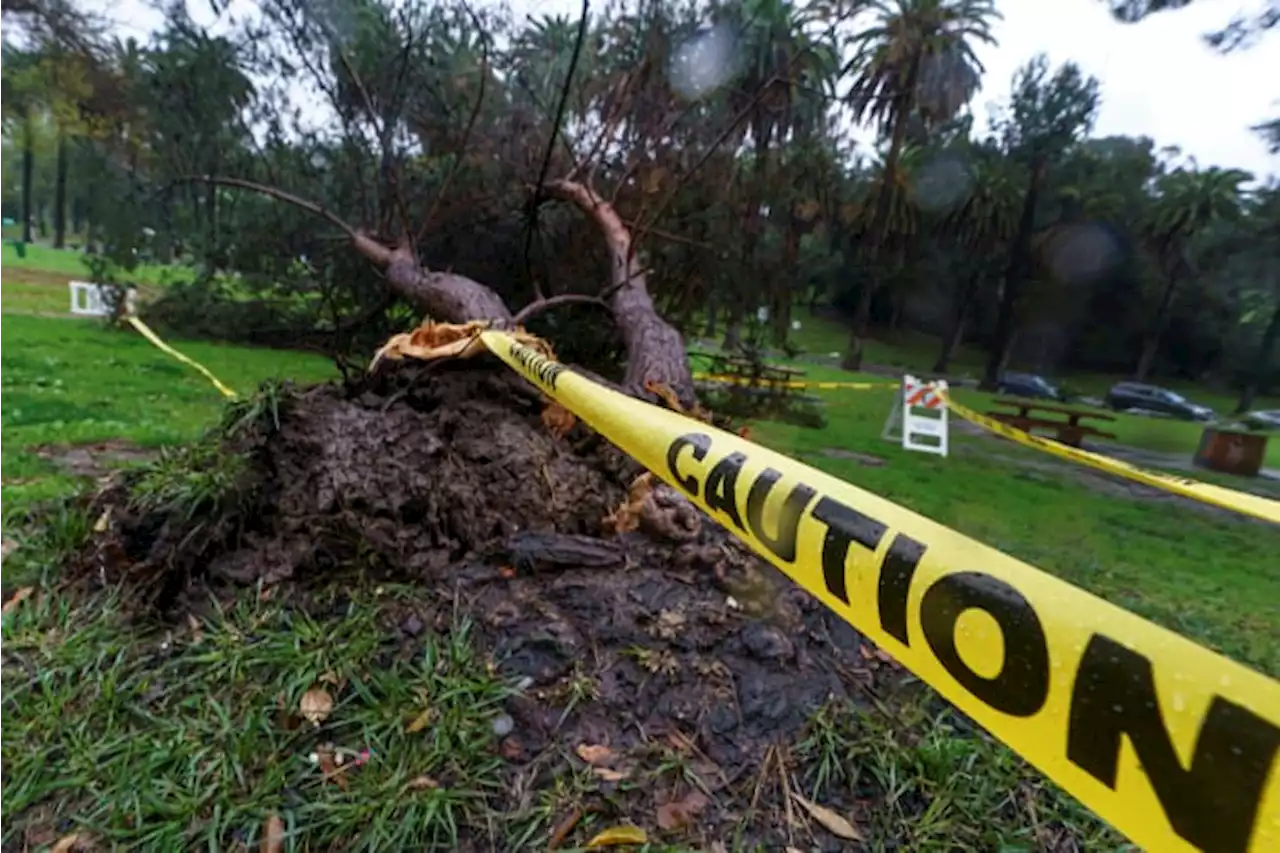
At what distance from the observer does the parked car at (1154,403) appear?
2414 cm

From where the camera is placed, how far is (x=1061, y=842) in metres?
1.66

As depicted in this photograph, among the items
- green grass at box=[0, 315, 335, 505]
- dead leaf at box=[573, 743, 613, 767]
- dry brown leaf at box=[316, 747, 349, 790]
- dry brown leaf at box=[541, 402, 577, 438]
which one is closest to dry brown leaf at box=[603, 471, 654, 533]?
dry brown leaf at box=[541, 402, 577, 438]

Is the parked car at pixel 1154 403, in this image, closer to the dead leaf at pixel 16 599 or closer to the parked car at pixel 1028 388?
the parked car at pixel 1028 388

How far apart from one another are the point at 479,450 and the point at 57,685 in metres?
1.34

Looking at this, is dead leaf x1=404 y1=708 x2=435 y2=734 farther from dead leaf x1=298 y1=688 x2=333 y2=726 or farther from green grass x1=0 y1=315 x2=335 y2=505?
green grass x1=0 y1=315 x2=335 y2=505

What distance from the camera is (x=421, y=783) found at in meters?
1.60

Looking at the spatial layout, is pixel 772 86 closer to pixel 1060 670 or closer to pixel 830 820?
pixel 830 820

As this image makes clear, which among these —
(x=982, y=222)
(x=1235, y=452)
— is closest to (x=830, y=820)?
(x=1235, y=452)

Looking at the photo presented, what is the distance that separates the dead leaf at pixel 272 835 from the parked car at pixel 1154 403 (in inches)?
1129

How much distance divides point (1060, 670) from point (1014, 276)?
33163mm

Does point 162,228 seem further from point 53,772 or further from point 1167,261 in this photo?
point 1167,261

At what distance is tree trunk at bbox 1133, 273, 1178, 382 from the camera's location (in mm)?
30203

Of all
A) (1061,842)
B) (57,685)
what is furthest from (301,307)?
(1061,842)

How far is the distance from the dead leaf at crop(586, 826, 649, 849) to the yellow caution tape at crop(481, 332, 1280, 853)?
2.57 feet
